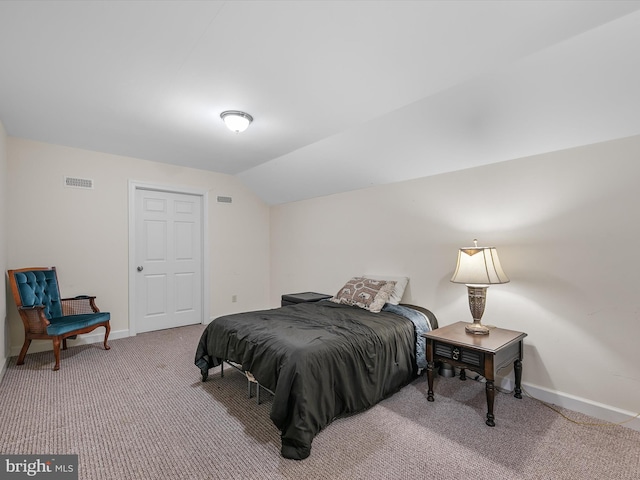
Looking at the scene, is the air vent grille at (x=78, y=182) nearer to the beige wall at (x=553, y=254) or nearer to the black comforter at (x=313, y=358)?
the black comforter at (x=313, y=358)

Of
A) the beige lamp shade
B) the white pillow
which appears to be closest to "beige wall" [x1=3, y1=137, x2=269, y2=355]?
the white pillow

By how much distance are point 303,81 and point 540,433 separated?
9.33 feet

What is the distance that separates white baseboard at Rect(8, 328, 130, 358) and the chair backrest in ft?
1.44

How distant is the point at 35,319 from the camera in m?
3.02

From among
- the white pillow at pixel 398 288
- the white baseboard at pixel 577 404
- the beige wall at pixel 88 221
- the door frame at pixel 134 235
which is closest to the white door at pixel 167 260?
the door frame at pixel 134 235

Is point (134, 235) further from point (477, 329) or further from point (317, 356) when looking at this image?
point (477, 329)

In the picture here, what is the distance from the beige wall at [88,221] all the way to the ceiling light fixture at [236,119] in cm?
218

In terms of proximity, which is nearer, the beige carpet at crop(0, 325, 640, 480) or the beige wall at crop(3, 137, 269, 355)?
the beige carpet at crop(0, 325, 640, 480)

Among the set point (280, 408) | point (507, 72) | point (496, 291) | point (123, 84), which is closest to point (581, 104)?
point (507, 72)

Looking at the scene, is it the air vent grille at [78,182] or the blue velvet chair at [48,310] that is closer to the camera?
the blue velvet chair at [48,310]

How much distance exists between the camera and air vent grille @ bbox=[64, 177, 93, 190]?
3677 mm

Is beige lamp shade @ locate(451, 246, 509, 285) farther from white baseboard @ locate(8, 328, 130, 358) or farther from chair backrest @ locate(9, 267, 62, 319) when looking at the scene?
white baseboard @ locate(8, 328, 130, 358)

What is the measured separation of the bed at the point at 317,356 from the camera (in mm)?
1854

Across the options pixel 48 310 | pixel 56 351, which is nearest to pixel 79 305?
pixel 48 310
